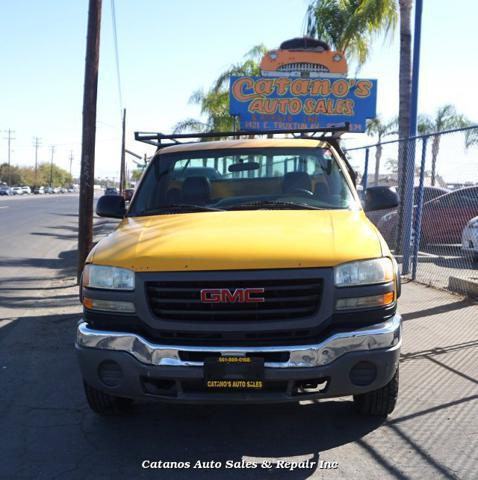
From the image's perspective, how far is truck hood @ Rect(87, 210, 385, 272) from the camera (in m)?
3.51

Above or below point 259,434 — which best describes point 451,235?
above

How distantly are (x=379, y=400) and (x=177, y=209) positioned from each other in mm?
2095

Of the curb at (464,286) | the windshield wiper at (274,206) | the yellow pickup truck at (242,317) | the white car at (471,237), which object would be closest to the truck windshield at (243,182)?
the windshield wiper at (274,206)

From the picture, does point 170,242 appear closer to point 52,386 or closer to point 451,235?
point 52,386

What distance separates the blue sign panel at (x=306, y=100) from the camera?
48.2 feet

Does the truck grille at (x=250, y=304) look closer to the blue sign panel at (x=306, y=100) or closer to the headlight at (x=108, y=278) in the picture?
the headlight at (x=108, y=278)

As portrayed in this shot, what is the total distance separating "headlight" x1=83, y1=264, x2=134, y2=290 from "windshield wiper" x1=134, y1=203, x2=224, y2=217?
110 centimetres

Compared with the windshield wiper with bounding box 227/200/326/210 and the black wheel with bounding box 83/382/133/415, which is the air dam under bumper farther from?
the windshield wiper with bounding box 227/200/326/210

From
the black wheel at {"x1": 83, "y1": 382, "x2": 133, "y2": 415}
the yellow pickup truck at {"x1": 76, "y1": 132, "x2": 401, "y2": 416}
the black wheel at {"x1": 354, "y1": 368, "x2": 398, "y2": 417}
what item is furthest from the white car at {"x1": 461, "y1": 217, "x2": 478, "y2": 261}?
the black wheel at {"x1": 83, "y1": 382, "x2": 133, "y2": 415}

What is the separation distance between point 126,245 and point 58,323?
3.81 m

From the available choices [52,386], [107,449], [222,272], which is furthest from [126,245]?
[52,386]

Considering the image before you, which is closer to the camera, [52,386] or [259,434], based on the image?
[259,434]

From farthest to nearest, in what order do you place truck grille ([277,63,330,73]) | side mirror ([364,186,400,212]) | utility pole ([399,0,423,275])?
1. truck grille ([277,63,330,73])
2. utility pole ([399,0,423,275])
3. side mirror ([364,186,400,212])

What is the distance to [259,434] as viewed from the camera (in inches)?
156
